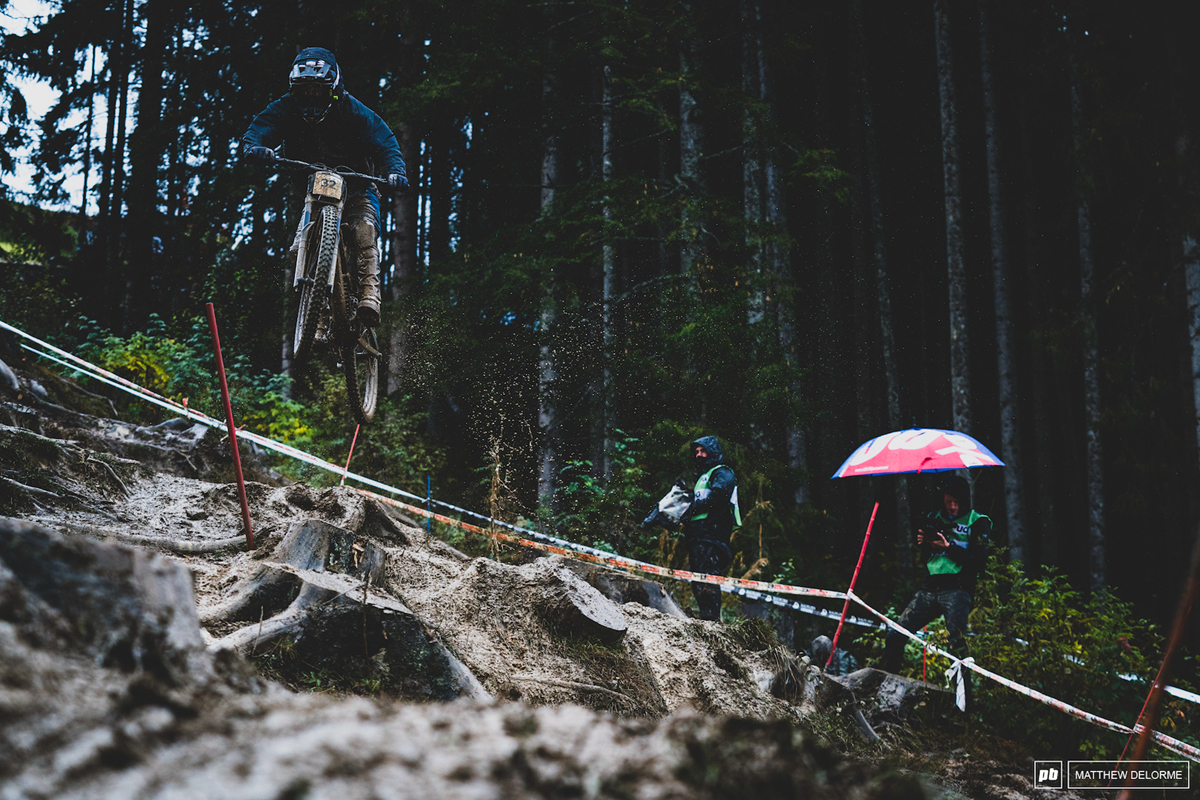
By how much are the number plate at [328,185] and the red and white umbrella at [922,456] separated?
518cm

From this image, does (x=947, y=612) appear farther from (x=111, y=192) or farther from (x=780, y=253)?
(x=111, y=192)

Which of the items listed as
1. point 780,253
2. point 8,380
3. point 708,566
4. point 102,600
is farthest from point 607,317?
point 102,600

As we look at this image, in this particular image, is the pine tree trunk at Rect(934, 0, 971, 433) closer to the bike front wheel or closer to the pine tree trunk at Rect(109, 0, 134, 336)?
the bike front wheel

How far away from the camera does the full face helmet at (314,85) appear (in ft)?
18.2

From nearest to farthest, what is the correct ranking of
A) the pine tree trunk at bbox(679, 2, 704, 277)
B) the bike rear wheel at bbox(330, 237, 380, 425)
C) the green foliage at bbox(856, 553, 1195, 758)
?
1. the bike rear wheel at bbox(330, 237, 380, 425)
2. the green foliage at bbox(856, 553, 1195, 758)
3. the pine tree trunk at bbox(679, 2, 704, 277)

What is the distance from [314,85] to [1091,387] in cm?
1252

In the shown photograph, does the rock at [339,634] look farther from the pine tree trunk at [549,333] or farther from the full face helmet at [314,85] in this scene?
the pine tree trunk at [549,333]

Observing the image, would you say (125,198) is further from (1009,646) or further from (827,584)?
(1009,646)

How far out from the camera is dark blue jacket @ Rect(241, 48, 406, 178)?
5.93 m

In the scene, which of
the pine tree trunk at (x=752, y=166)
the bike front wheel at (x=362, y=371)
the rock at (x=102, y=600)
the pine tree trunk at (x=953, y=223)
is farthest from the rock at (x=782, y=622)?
the rock at (x=102, y=600)

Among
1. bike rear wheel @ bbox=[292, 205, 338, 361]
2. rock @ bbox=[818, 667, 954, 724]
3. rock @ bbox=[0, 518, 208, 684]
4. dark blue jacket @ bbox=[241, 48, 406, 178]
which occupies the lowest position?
rock @ bbox=[818, 667, 954, 724]

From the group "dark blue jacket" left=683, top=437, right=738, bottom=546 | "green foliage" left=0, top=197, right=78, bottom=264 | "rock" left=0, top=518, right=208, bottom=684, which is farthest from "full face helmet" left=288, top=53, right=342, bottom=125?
"green foliage" left=0, top=197, right=78, bottom=264

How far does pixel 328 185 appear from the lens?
5.86m

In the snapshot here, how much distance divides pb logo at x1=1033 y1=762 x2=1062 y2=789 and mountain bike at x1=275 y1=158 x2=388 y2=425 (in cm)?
630
